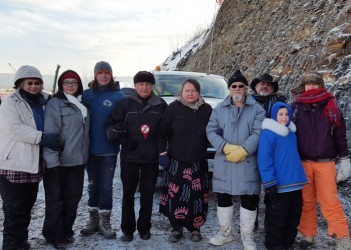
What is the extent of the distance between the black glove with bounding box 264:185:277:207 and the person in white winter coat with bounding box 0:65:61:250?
7.14 feet

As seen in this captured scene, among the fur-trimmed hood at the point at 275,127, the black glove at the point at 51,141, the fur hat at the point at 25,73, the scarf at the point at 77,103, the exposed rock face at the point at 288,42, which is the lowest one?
the black glove at the point at 51,141

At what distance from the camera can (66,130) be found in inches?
153

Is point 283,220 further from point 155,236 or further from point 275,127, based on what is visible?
point 155,236

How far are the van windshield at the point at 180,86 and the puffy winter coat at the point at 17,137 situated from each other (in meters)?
3.11

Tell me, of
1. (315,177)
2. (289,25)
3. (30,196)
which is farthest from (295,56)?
(30,196)

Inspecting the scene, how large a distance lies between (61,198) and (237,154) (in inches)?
77.5

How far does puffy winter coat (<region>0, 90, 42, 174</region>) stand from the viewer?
3555 mm

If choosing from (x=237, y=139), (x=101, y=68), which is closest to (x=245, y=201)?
(x=237, y=139)

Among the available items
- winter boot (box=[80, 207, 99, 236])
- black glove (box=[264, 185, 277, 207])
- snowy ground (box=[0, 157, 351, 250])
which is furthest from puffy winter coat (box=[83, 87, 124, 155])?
black glove (box=[264, 185, 277, 207])

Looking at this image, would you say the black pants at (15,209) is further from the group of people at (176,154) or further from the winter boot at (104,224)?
the winter boot at (104,224)

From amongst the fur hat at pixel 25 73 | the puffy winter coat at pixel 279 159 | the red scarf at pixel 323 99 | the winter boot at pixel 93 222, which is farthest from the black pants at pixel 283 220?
the fur hat at pixel 25 73

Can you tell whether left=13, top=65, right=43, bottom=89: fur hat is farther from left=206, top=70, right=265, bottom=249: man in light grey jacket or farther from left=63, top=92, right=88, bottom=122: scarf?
left=206, top=70, right=265, bottom=249: man in light grey jacket

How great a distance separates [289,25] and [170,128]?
878 cm

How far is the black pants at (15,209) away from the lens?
365 centimetres
